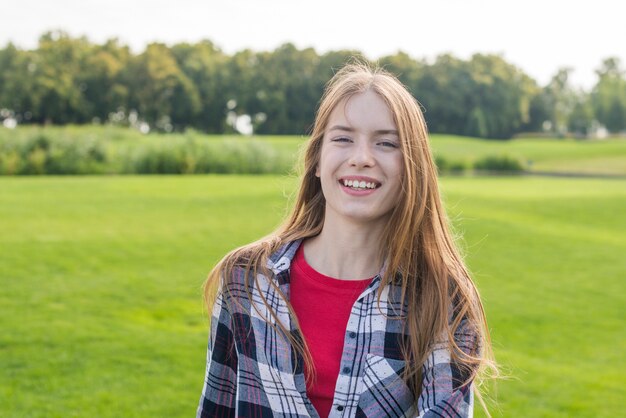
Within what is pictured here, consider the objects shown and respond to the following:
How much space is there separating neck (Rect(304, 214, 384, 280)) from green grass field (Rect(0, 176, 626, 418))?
1.11m

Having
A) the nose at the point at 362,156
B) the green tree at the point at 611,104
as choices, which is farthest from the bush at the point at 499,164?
the green tree at the point at 611,104

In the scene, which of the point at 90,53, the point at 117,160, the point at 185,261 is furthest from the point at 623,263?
the point at 90,53

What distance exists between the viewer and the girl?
1984mm

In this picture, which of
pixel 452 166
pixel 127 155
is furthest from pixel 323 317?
pixel 452 166

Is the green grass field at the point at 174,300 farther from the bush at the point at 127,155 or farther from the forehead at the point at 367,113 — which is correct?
the bush at the point at 127,155

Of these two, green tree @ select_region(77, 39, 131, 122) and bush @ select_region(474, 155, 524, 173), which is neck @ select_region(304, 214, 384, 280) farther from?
green tree @ select_region(77, 39, 131, 122)

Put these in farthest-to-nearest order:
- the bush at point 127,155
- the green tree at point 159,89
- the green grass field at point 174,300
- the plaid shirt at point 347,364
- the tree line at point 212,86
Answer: the green tree at point 159,89 < the tree line at point 212,86 < the bush at point 127,155 < the green grass field at point 174,300 < the plaid shirt at point 347,364

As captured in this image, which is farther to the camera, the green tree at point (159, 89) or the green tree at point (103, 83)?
the green tree at point (159, 89)

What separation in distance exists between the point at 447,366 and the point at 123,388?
3173 mm

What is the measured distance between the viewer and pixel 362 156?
6.64 ft

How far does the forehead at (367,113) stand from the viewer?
2053mm

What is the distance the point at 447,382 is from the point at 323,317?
0.38m

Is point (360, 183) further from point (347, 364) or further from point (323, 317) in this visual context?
point (347, 364)

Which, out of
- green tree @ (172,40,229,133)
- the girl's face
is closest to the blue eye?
the girl's face
